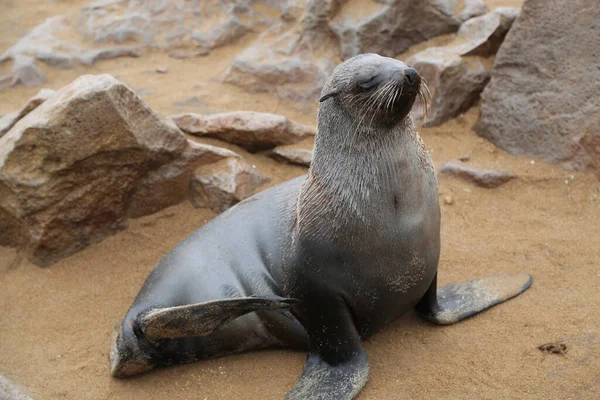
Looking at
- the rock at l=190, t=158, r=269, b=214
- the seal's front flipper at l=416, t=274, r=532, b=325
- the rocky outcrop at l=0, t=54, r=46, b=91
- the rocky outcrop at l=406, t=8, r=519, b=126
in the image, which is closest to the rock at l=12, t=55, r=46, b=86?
the rocky outcrop at l=0, t=54, r=46, b=91

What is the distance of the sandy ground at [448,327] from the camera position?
3545 millimetres

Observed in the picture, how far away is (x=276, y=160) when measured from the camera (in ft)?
19.3

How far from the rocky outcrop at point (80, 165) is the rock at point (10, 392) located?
4.28ft

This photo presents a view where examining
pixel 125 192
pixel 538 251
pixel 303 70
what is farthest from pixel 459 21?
pixel 125 192

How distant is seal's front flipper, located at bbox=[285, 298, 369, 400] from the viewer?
11.6 feet

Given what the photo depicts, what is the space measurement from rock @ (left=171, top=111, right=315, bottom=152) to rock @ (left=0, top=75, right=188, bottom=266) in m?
0.60

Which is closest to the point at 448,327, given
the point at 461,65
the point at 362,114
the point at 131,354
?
the point at 362,114

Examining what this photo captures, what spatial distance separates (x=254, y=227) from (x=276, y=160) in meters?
1.87

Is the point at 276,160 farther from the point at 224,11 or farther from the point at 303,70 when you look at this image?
the point at 224,11

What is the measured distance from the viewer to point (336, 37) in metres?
6.91

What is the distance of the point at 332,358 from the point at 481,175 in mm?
2315

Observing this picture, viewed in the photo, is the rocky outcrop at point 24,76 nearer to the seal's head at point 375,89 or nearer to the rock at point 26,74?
the rock at point 26,74

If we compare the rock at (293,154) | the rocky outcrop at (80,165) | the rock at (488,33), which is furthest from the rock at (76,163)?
the rock at (488,33)

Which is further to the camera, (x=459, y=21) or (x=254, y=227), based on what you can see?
(x=459, y=21)
